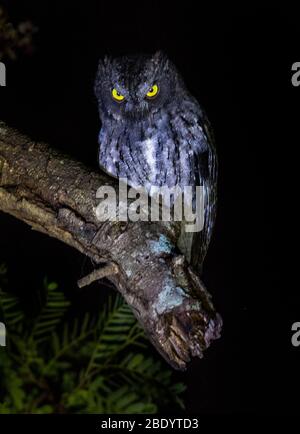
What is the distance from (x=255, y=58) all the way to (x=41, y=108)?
1.69m

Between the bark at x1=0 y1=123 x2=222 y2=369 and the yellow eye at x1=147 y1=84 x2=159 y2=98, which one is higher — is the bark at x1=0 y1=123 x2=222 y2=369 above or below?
below

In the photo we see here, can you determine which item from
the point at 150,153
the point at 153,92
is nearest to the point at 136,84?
the point at 153,92

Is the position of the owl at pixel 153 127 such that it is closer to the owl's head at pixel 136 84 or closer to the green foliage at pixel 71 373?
the owl's head at pixel 136 84

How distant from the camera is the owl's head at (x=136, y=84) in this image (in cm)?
178

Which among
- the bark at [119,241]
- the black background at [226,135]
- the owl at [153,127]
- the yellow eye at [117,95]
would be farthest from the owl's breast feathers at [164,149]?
the black background at [226,135]

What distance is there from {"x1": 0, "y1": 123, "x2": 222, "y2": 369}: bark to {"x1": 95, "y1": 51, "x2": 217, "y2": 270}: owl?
505mm

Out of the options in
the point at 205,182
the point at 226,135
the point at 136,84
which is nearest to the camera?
the point at 136,84

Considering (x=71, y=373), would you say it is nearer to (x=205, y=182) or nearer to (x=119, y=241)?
(x=119, y=241)

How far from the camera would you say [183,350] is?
988 mm

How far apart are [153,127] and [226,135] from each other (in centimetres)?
179

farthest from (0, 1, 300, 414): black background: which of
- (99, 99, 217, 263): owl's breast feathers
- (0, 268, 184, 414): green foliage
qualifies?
(0, 268, 184, 414): green foliage

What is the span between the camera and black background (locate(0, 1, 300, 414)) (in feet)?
9.52

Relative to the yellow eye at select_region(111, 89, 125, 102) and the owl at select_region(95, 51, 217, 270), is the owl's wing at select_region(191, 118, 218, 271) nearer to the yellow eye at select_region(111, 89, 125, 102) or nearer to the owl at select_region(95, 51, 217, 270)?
the owl at select_region(95, 51, 217, 270)

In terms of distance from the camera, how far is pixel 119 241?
1171 millimetres
